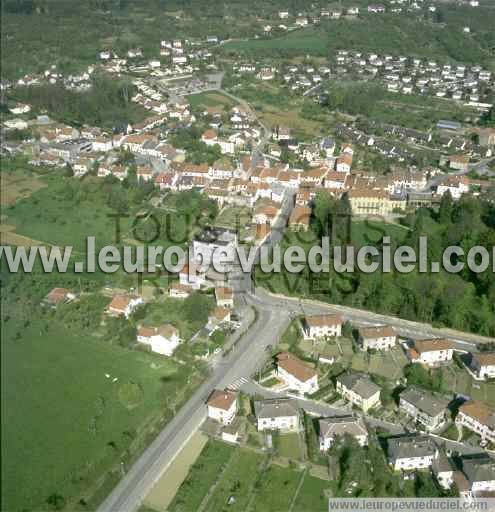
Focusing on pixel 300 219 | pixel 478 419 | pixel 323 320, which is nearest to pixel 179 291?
pixel 323 320

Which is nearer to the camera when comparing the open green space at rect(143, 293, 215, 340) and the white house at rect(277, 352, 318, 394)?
the white house at rect(277, 352, 318, 394)

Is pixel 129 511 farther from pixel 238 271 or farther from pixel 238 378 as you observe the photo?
pixel 238 271

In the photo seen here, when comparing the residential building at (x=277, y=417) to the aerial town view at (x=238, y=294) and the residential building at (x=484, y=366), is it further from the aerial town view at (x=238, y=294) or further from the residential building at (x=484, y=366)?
Result: the residential building at (x=484, y=366)

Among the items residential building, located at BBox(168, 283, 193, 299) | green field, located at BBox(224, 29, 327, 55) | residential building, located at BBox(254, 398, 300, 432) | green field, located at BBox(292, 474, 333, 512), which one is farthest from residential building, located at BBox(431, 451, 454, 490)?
green field, located at BBox(224, 29, 327, 55)

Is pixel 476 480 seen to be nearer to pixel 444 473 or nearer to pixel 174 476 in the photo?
pixel 444 473

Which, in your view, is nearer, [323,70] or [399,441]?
[399,441]

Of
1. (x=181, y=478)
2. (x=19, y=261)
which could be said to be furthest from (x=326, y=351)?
(x=19, y=261)

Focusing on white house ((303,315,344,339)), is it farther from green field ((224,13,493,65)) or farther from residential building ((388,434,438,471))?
green field ((224,13,493,65))
